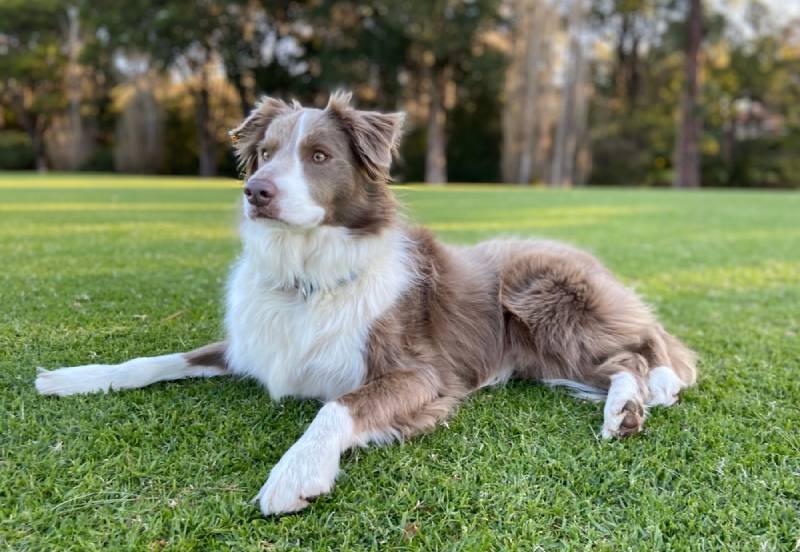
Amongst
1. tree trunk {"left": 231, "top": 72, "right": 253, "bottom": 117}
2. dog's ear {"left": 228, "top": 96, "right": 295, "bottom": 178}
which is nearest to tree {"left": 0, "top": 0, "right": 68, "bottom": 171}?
tree trunk {"left": 231, "top": 72, "right": 253, "bottom": 117}

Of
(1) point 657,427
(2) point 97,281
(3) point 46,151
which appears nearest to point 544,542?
(1) point 657,427

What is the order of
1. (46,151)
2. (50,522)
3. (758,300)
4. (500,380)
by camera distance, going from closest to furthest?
(50,522) < (500,380) < (758,300) < (46,151)

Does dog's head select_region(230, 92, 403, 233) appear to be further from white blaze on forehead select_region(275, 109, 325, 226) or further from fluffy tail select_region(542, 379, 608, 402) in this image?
fluffy tail select_region(542, 379, 608, 402)

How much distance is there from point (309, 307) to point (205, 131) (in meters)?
38.9

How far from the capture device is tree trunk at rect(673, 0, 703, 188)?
31.4 m

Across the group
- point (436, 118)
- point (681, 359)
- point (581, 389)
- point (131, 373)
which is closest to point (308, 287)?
point (131, 373)

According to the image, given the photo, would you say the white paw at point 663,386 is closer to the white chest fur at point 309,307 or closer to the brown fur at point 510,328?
the brown fur at point 510,328

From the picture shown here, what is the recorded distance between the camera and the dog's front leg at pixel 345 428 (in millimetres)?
2217

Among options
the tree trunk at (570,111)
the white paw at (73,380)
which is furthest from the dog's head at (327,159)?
the tree trunk at (570,111)

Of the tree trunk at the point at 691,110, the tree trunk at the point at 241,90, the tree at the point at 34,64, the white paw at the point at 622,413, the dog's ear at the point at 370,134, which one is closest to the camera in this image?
the white paw at the point at 622,413

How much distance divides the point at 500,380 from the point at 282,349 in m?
1.32

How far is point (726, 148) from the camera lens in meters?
39.3

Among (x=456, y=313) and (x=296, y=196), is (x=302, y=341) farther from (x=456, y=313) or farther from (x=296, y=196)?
(x=456, y=313)

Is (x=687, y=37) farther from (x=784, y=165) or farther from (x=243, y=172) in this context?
(x=243, y=172)
